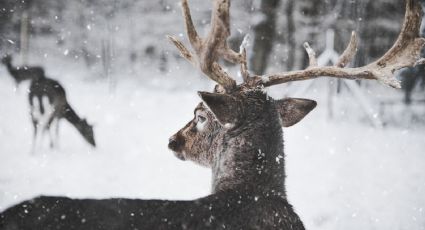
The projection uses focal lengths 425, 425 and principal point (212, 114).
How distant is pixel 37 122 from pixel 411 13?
7.21 metres

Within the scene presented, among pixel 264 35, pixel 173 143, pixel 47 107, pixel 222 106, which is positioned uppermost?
pixel 264 35

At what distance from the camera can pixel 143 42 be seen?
11.8 meters

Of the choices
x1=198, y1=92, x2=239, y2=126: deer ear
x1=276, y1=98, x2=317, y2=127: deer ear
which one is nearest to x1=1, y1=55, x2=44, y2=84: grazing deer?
x1=276, y1=98, x2=317, y2=127: deer ear

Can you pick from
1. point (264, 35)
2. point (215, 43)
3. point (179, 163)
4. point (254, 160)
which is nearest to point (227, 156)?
point (254, 160)

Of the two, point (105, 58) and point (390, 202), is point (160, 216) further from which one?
point (105, 58)

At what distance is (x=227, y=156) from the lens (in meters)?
2.57

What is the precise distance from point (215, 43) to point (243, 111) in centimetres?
44

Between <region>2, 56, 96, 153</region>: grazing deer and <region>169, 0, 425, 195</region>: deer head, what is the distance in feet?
17.6

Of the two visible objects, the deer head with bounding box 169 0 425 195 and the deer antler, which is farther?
the deer antler

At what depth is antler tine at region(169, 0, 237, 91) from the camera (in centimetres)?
221

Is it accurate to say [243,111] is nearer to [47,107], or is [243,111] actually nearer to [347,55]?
[347,55]

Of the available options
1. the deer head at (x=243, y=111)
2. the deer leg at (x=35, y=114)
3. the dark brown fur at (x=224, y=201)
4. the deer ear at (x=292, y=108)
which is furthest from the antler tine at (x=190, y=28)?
the deer leg at (x=35, y=114)

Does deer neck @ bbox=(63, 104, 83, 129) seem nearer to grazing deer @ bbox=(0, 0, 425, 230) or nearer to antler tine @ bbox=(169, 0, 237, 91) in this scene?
grazing deer @ bbox=(0, 0, 425, 230)

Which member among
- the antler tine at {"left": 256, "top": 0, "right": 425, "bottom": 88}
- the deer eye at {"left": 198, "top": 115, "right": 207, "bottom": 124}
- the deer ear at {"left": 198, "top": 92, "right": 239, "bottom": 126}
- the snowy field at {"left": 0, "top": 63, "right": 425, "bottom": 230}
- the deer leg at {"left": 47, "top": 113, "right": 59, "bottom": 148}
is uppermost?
the antler tine at {"left": 256, "top": 0, "right": 425, "bottom": 88}
